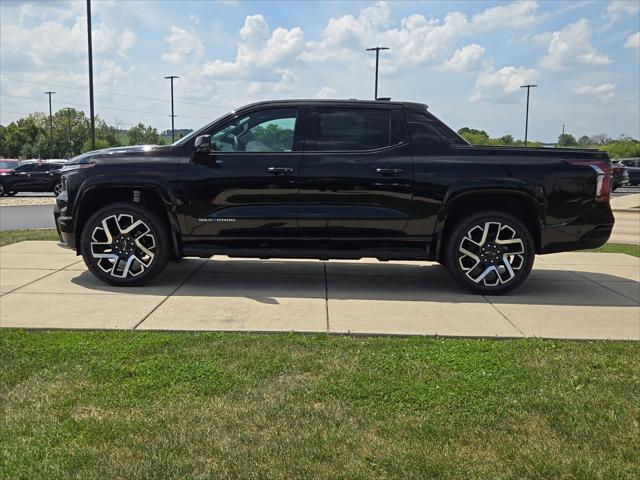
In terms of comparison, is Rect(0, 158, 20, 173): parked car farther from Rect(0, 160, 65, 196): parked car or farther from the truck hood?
the truck hood

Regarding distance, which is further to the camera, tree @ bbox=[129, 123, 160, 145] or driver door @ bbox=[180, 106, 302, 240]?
tree @ bbox=[129, 123, 160, 145]

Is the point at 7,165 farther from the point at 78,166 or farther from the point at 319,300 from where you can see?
the point at 319,300

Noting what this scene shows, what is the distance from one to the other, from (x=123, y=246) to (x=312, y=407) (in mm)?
3529

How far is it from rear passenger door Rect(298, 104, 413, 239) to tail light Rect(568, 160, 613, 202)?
1730 mm

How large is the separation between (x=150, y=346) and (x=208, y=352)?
0.44 meters

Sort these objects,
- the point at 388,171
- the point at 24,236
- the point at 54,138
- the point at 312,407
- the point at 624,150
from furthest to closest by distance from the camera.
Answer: the point at 54,138 → the point at 624,150 → the point at 24,236 → the point at 388,171 → the point at 312,407

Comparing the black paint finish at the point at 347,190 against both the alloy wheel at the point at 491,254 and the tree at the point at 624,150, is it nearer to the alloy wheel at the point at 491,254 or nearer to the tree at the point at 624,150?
the alloy wheel at the point at 491,254

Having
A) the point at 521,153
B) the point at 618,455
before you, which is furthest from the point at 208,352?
the point at 521,153

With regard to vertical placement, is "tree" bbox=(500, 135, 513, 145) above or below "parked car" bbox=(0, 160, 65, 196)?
above

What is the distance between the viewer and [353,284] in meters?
6.46

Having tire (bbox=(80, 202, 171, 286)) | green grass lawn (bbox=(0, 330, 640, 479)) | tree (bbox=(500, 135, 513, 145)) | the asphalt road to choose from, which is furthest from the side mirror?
tree (bbox=(500, 135, 513, 145))

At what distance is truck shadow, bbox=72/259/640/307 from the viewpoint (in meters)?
5.88

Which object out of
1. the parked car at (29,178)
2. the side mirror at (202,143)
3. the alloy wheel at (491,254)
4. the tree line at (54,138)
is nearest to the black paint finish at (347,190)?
the side mirror at (202,143)

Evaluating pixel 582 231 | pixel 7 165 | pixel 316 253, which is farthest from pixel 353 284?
pixel 7 165
